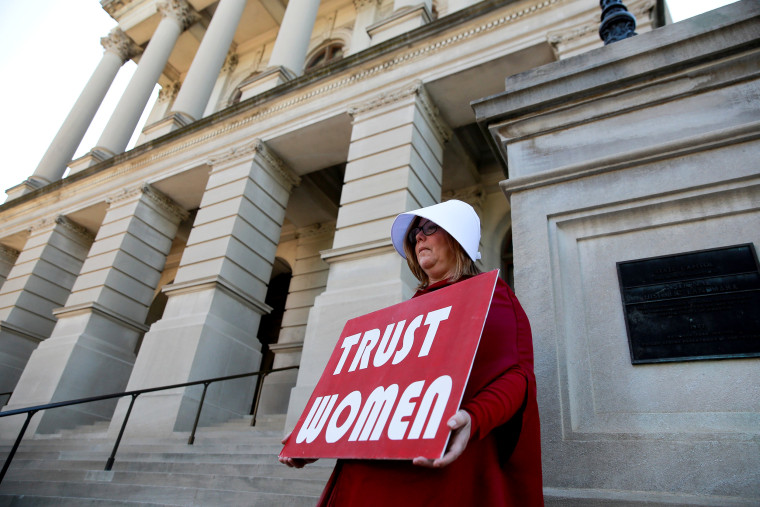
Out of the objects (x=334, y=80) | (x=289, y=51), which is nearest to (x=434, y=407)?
(x=334, y=80)

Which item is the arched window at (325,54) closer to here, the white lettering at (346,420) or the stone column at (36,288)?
the stone column at (36,288)

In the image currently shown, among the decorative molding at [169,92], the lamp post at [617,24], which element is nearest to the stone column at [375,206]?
the lamp post at [617,24]

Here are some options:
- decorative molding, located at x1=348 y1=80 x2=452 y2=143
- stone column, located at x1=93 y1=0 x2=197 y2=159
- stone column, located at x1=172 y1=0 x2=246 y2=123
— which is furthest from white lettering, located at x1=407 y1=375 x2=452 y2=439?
stone column, located at x1=93 y1=0 x2=197 y2=159

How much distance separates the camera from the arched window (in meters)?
18.2

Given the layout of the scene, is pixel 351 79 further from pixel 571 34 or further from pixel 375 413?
pixel 375 413

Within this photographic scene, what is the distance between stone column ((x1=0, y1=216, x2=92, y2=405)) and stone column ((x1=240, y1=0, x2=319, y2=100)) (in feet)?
26.3

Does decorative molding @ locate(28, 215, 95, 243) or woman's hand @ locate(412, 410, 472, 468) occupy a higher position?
decorative molding @ locate(28, 215, 95, 243)

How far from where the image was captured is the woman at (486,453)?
164cm

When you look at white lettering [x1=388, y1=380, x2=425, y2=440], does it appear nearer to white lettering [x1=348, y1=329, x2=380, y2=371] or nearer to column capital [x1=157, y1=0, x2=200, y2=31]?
white lettering [x1=348, y1=329, x2=380, y2=371]

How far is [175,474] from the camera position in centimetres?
584

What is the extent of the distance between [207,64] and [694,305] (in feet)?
54.8

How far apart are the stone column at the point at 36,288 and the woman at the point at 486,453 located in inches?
624

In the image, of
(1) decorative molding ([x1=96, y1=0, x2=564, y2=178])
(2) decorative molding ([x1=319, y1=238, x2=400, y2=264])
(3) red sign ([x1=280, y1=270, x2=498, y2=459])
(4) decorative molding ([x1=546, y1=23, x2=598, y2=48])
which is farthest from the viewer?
(1) decorative molding ([x1=96, y1=0, x2=564, y2=178])

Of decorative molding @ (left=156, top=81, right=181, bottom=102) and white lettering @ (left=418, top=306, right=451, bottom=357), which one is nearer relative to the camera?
white lettering @ (left=418, top=306, right=451, bottom=357)
